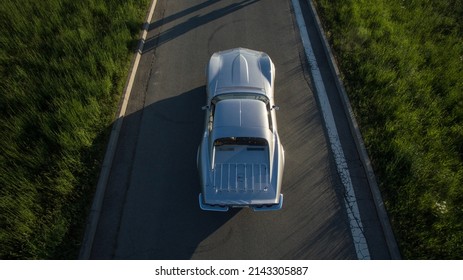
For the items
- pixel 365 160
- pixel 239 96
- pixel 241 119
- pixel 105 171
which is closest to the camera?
pixel 241 119

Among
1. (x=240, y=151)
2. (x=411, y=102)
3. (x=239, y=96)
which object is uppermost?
(x=239, y=96)

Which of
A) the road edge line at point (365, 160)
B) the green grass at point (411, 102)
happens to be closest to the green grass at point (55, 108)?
the road edge line at point (365, 160)

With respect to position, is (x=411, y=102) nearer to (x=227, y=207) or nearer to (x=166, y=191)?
(x=227, y=207)

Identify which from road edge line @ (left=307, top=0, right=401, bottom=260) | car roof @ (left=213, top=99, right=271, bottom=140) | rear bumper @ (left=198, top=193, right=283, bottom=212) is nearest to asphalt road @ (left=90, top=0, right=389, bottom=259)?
road edge line @ (left=307, top=0, right=401, bottom=260)

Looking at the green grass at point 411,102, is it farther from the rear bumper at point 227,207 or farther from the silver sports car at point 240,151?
the silver sports car at point 240,151

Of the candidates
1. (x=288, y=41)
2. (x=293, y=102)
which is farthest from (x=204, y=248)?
(x=288, y=41)

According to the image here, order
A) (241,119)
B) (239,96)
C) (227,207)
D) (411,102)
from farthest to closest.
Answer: (411,102) → (239,96) → (241,119) → (227,207)

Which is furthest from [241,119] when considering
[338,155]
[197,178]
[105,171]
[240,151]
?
[105,171]
